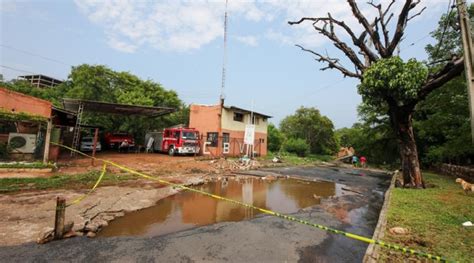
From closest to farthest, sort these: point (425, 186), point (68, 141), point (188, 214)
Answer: point (188, 214) → point (425, 186) → point (68, 141)

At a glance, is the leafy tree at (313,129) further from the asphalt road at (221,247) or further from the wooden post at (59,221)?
the wooden post at (59,221)

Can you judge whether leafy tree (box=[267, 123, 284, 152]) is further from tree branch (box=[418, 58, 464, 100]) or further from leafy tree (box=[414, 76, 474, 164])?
tree branch (box=[418, 58, 464, 100])

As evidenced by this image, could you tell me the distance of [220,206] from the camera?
7859 mm

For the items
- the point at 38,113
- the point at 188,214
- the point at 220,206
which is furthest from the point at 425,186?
the point at 38,113

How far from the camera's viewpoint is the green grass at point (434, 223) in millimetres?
4074

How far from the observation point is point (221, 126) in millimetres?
22734

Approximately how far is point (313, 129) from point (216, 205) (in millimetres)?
38190

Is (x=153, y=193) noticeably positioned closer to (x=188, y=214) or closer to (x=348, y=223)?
(x=188, y=214)

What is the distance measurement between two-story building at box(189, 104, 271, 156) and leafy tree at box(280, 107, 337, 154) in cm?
1842

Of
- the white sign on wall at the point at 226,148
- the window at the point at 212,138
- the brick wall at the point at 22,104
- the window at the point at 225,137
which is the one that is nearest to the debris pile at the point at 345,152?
the white sign on wall at the point at 226,148

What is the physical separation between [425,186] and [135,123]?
26.4 metres

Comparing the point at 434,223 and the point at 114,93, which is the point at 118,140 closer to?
the point at 114,93

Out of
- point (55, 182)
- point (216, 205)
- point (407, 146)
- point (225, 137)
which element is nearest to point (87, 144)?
point (225, 137)

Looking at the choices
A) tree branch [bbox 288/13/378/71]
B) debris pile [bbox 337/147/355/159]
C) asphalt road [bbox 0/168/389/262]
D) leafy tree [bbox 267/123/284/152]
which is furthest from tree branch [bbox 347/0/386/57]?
debris pile [bbox 337/147/355/159]
